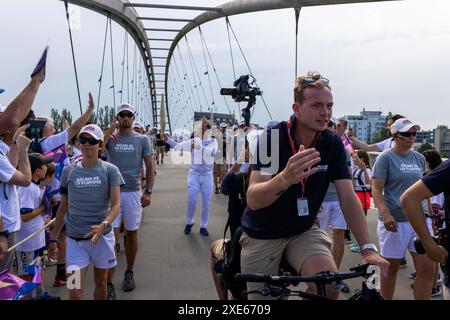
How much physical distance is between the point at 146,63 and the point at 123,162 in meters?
37.4

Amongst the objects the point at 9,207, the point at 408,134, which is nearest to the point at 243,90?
the point at 408,134

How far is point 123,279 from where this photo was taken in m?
5.55

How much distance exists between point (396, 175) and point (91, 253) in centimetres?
309

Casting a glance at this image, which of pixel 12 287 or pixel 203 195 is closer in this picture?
pixel 12 287

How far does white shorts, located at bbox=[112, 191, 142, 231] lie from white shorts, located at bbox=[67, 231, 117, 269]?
1374mm

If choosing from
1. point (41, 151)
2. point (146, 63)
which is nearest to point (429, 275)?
point (41, 151)

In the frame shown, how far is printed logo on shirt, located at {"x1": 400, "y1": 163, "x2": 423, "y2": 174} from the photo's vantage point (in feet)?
14.6

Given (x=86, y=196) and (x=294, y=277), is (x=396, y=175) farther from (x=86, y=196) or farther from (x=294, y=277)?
(x=86, y=196)

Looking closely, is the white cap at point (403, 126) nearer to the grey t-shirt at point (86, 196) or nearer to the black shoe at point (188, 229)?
the grey t-shirt at point (86, 196)

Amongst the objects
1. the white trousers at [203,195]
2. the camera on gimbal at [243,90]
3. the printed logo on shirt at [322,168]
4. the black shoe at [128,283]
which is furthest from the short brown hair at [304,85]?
the white trousers at [203,195]

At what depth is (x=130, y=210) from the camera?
18.5 ft

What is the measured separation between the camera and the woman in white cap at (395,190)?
14.4ft

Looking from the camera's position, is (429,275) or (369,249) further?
(429,275)

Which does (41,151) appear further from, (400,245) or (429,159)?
(429,159)
